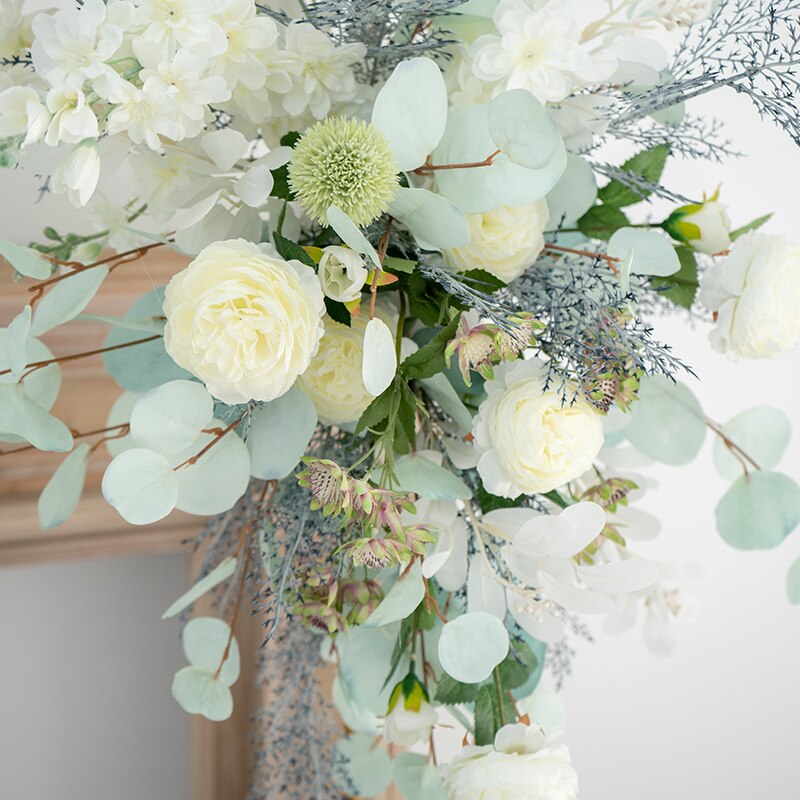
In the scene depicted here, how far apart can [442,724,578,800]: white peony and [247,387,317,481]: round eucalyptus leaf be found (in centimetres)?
19

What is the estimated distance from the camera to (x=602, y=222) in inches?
20.6

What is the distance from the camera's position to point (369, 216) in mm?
394

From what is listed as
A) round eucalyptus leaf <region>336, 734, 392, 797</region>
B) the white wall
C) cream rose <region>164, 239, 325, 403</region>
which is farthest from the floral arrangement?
the white wall

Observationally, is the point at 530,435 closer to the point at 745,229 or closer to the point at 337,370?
the point at 337,370

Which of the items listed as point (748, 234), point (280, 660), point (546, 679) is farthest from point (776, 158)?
point (280, 660)

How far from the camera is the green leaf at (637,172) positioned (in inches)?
20.4

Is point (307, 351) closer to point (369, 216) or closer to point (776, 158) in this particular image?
point (369, 216)

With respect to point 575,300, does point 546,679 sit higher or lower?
lower

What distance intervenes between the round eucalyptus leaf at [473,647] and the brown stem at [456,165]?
0.23 meters

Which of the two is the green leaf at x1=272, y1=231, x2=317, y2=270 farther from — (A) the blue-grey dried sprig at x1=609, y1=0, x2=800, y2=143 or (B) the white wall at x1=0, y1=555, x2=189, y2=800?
(B) the white wall at x1=0, y1=555, x2=189, y2=800

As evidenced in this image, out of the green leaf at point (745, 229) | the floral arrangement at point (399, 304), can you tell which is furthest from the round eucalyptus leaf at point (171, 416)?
the green leaf at point (745, 229)

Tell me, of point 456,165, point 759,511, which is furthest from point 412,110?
point 759,511

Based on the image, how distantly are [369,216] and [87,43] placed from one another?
0.46 ft

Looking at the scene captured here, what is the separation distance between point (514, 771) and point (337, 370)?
0.78ft
